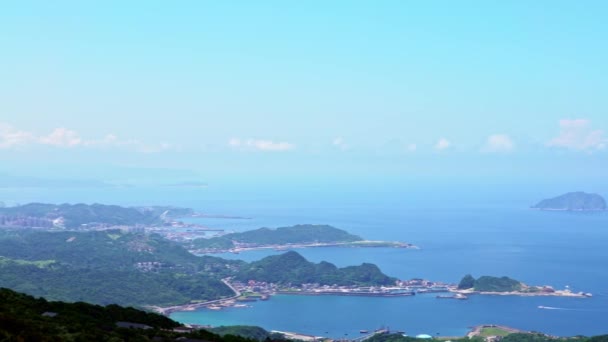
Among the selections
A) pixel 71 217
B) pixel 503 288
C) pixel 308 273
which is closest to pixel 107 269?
pixel 308 273

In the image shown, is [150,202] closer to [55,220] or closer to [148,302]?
[55,220]

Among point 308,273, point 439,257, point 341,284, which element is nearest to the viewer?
point 341,284

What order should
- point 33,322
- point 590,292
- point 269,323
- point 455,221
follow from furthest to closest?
point 455,221 < point 590,292 < point 269,323 < point 33,322

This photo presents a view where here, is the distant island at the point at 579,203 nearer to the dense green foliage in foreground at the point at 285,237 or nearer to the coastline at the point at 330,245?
the coastline at the point at 330,245

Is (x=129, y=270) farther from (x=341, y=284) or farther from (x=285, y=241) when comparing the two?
(x=285, y=241)

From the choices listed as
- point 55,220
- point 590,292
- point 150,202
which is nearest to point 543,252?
point 590,292
